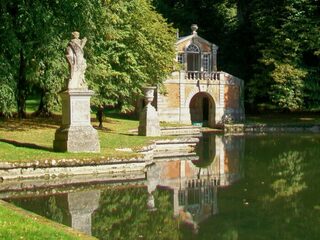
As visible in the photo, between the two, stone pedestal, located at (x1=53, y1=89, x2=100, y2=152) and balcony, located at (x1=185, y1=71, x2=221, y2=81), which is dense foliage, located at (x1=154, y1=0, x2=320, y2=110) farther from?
stone pedestal, located at (x1=53, y1=89, x2=100, y2=152)

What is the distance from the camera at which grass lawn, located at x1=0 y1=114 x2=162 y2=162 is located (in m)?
16.8

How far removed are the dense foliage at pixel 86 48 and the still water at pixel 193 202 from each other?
749 centimetres

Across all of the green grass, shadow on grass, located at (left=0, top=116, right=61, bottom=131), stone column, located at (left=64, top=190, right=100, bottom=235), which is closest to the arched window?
shadow on grass, located at (left=0, top=116, right=61, bottom=131)

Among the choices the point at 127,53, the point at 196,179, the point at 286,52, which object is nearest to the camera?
the point at 196,179

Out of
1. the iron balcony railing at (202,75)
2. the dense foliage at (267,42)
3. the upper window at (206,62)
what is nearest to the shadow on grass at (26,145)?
the iron balcony railing at (202,75)

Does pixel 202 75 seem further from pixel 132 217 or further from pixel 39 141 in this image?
pixel 132 217

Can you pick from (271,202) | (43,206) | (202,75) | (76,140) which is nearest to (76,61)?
(76,140)

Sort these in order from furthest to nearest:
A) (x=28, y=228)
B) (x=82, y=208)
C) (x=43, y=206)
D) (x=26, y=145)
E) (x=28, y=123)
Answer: (x=28, y=123) < (x=26, y=145) < (x=43, y=206) < (x=82, y=208) < (x=28, y=228)

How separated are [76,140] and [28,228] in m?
9.30

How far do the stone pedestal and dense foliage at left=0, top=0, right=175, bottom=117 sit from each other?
17.3 ft

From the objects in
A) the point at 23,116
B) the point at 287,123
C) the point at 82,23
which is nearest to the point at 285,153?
the point at 82,23

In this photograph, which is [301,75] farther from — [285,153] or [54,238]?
[54,238]

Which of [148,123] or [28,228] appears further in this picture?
[148,123]

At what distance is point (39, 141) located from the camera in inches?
825
